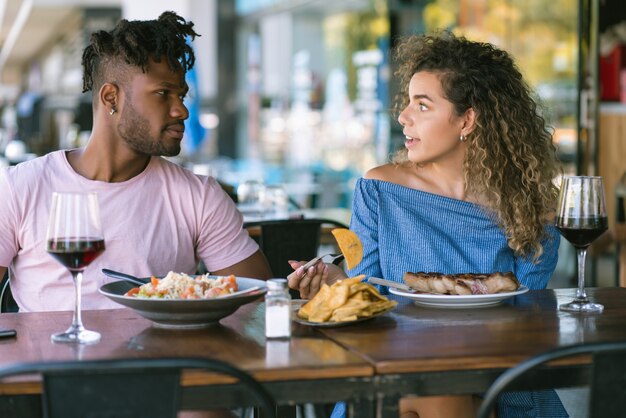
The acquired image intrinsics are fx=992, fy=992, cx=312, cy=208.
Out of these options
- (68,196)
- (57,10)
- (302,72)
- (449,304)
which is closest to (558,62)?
(302,72)

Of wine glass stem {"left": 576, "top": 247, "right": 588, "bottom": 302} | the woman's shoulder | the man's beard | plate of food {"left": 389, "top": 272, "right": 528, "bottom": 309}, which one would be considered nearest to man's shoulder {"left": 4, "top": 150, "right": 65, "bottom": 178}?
A: the man's beard

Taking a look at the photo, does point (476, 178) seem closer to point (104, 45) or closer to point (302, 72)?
point (104, 45)

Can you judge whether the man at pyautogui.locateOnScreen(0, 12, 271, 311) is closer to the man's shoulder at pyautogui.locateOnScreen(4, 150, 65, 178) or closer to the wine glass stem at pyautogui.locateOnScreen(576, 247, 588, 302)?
the man's shoulder at pyautogui.locateOnScreen(4, 150, 65, 178)

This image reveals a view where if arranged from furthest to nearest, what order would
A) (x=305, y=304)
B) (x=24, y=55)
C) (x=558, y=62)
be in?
(x=24, y=55) → (x=558, y=62) → (x=305, y=304)

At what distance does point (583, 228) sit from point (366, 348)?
0.65 m

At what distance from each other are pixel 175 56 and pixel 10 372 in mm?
1359

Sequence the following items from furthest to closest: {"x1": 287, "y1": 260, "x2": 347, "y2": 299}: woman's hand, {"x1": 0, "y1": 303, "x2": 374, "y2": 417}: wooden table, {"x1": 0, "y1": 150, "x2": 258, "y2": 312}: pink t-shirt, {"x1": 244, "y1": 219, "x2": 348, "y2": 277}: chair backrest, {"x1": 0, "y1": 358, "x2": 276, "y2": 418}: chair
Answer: {"x1": 244, "y1": 219, "x2": 348, "y2": 277}: chair backrest
{"x1": 0, "y1": 150, "x2": 258, "y2": 312}: pink t-shirt
{"x1": 287, "y1": 260, "x2": 347, "y2": 299}: woman's hand
{"x1": 0, "y1": 303, "x2": 374, "y2": 417}: wooden table
{"x1": 0, "y1": 358, "x2": 276, "y2": 418}: chair

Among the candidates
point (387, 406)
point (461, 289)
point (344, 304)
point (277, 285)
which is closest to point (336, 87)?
point (461, 289)

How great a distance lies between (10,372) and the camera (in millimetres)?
1479

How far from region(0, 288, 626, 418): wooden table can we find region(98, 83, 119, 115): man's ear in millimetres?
702

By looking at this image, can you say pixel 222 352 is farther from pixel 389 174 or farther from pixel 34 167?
pixel 389 174

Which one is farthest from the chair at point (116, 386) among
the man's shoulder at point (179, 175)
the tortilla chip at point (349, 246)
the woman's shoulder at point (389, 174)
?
the woman's shoulder at point (389, 174)

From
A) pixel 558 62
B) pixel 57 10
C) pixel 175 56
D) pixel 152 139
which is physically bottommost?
pixel 152 139

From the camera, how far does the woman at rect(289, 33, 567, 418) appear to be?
2666mm
